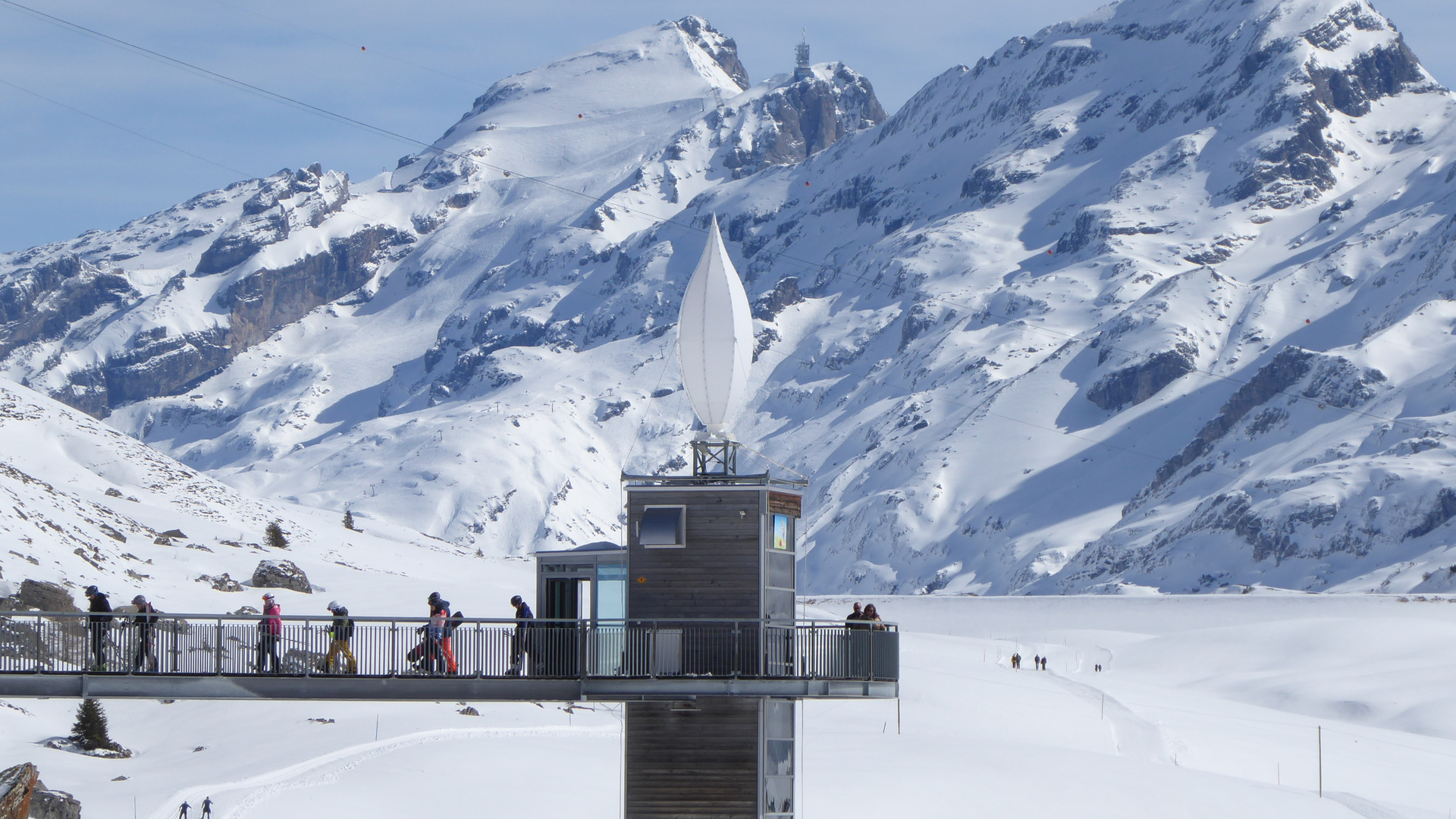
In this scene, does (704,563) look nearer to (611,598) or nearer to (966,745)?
(611,598)

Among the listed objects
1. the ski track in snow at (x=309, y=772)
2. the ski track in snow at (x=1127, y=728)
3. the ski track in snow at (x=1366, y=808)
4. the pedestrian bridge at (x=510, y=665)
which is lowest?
the ski track in snow at (x=1366, y=808)

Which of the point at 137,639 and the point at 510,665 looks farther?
the point at 510,665

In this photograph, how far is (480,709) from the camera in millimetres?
67750

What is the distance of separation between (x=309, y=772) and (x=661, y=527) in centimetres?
2299

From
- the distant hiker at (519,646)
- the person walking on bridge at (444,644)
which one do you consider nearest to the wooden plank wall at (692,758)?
the distant hiker at (519,646)

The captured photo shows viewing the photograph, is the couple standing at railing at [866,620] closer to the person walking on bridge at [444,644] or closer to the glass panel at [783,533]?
the glass panel at [783,533]

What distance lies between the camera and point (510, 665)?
119 ft

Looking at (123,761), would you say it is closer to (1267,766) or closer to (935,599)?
(1267,766)

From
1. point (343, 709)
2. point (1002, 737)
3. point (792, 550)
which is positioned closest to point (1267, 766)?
point (1002, 737)

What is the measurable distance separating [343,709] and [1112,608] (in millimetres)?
89946

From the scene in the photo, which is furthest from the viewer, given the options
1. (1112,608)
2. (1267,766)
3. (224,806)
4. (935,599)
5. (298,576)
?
(935,599)

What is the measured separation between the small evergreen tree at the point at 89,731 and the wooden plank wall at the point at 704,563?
26.8 meters

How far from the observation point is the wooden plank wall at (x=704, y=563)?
119 feet

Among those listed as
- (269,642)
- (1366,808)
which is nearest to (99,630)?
(269,642)
